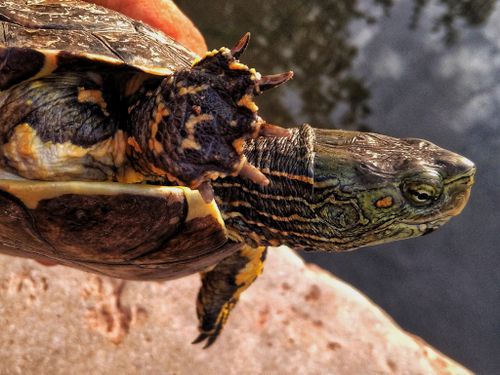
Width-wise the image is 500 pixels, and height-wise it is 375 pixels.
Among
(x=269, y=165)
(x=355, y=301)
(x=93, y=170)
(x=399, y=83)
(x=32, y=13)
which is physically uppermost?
(x=32, y=13)

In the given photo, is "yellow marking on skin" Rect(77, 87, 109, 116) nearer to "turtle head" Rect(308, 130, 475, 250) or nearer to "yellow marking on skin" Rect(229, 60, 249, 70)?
"yellow marking on skin" Rect(229, 60, 249, 70)

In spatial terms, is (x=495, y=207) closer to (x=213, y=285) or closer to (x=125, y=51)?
(x=213, y=285)

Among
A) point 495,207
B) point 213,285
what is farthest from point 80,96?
point 495,207

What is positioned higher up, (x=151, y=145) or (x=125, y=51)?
(x=125, y=51)

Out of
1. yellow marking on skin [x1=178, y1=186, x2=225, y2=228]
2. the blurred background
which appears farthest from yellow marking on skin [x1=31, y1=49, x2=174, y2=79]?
the blurred background

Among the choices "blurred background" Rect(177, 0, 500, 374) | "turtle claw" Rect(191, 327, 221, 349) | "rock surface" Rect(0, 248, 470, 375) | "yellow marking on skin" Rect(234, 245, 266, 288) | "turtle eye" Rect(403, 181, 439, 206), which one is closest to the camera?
"turtle eye" Rect(403, 181, 439, 206)

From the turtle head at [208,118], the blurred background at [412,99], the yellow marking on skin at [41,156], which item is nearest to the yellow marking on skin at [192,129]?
the turtle head at [208,118]

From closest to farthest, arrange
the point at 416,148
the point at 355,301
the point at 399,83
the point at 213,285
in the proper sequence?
the point at 416,148
the point at 213,285
the point at 355,301
the point at 399,83
